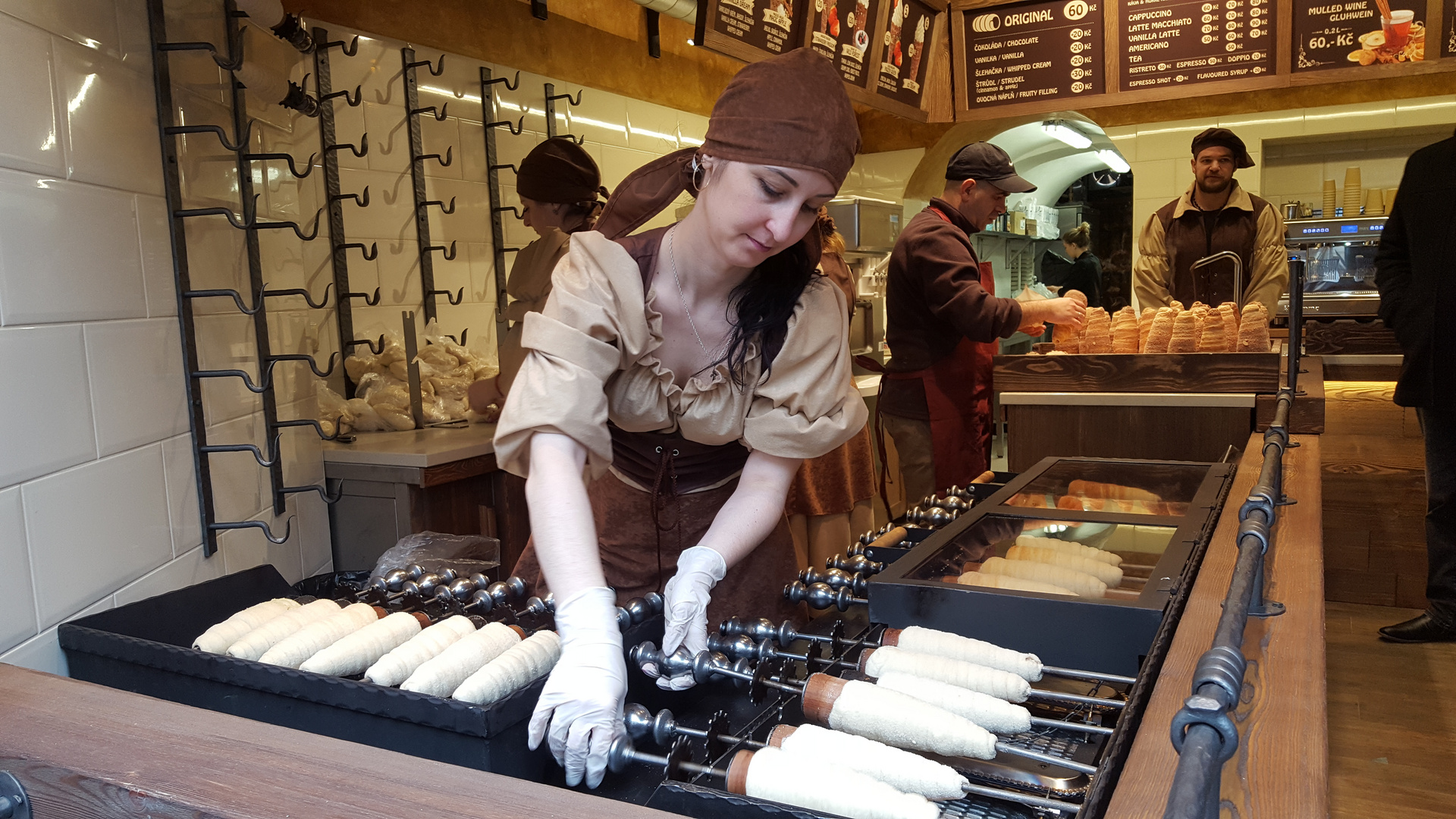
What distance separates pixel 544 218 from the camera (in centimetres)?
317

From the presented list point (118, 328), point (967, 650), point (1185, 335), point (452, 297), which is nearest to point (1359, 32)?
point (1185, 335)

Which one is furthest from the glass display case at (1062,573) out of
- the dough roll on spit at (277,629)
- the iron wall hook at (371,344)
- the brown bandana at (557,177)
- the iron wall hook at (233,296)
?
the iron wall hook at (371,344)

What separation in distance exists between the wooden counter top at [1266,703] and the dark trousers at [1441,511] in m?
1.84

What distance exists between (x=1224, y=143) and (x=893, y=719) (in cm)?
386

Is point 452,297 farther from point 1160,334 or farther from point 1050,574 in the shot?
point 1050,574

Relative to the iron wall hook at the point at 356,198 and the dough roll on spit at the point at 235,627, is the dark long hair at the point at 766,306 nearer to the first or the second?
the dough roll on spit at the point at 235,627

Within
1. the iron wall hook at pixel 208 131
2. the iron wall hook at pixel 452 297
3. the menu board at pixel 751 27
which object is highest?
the menu board at pixel 751 27

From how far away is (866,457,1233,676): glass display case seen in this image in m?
1.12

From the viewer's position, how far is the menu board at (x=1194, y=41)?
474cm

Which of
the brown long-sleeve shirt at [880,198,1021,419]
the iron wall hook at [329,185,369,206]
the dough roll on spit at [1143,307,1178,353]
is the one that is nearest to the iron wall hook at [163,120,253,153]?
the iron wall hook at [329,185,369,206]

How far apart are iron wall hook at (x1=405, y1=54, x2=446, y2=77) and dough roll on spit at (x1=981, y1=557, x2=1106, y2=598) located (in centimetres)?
299

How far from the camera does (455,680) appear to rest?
3.58 ft

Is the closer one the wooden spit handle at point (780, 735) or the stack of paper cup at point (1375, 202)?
the wooden spit handle at point (780, 735)

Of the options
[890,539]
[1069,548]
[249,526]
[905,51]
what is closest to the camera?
[1069,548]
